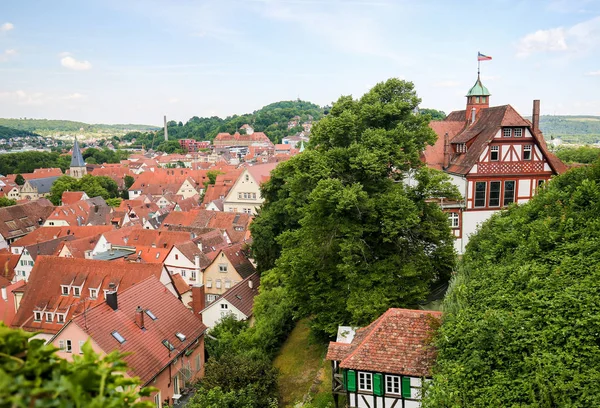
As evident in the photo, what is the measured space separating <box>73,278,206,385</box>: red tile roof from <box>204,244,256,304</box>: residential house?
10.8 meters

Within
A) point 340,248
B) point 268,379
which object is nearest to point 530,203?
point 340,248

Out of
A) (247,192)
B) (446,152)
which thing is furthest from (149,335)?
(247,192)

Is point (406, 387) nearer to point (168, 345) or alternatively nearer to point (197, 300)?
point (168, 345)

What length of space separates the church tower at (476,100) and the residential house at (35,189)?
103 meters

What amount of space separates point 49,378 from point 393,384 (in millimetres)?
12871

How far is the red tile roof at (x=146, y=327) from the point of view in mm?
21906

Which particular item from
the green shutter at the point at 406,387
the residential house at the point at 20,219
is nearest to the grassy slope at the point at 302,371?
the green shutter at the point at 406,387

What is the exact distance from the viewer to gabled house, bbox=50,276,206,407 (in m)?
21.9

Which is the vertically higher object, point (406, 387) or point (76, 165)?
point (76, 165)

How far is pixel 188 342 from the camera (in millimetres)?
25547

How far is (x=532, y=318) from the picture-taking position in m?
12.0

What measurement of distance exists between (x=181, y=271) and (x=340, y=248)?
75.6 feet

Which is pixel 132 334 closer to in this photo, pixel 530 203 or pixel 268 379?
pixel 268 379

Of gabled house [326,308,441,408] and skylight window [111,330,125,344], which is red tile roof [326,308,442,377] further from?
skylight window [111,330,125,344]
